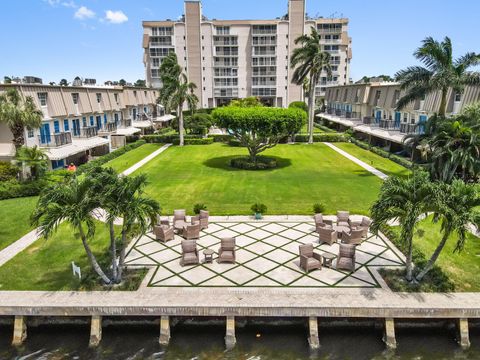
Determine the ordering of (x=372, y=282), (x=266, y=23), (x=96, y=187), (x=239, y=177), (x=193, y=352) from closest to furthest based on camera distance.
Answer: (x=193, y=352) < (x=96, y=187) < (x=372, y=282) < (x=239, y=177) < (x=266, y=23)

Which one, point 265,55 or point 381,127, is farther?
point 265,55

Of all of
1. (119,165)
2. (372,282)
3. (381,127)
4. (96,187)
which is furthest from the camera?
(381,127)

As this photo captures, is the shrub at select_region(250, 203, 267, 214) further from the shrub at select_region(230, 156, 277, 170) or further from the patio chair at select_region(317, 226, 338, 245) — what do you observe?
the shrub at select_region(230, 156, 277, 170)

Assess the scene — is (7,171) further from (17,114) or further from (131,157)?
(131,157)

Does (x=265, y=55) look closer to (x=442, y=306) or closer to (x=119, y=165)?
(x=119, y=165)

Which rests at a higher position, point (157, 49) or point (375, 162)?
point (157, 49)

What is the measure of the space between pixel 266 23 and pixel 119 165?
207 feet

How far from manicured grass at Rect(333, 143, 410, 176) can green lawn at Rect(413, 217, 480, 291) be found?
556 inches

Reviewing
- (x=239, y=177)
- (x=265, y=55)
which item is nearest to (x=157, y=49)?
(x=265, y=55)

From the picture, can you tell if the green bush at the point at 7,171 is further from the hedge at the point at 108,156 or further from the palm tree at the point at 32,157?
the hedge at the point at 108,156

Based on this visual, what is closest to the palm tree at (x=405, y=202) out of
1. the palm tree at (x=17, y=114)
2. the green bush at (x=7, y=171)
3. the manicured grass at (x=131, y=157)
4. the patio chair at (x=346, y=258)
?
the patio chair at (x=346, y=258)

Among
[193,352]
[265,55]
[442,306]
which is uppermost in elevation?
[265,55]

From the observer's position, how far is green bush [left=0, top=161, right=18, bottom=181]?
91.2 feet

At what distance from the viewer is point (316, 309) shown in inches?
466
